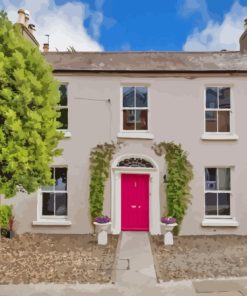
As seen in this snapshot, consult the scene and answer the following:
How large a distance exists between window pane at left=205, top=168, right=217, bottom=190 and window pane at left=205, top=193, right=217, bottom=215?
352 millimetres

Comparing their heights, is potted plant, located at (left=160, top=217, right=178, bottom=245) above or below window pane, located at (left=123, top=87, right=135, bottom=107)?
below

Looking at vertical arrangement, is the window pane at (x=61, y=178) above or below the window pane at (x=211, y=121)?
below

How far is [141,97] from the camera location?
47.8ft

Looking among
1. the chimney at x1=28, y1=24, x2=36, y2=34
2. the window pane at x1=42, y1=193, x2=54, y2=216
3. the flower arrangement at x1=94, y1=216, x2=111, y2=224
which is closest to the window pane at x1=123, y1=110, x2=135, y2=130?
the flower arrangement at x1=94, y1=216, x2=111, y2=224

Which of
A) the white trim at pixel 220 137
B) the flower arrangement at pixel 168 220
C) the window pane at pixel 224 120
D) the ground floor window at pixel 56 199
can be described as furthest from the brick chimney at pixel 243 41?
the ground floor window at pixel 56 199

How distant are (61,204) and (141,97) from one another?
6.09m

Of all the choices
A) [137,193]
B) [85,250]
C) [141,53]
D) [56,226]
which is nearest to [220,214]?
[137,193]

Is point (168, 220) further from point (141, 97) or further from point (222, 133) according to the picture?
point (141, 97)

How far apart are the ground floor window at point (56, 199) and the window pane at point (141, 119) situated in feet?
12.8

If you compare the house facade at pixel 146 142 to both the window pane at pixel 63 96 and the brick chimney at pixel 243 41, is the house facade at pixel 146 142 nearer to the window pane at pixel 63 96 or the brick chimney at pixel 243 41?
the window pane at pixel 63 96

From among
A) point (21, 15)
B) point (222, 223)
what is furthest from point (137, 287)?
point (21, 15)

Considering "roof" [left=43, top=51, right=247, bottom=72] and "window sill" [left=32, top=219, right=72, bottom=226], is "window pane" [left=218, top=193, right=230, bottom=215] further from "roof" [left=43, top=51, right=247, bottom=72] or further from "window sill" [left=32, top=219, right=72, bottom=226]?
"window sill" [left=32, top=219, right=72, bottom=226]

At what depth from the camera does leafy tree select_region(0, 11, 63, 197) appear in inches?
365

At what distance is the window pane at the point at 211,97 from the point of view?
47.4 feet
